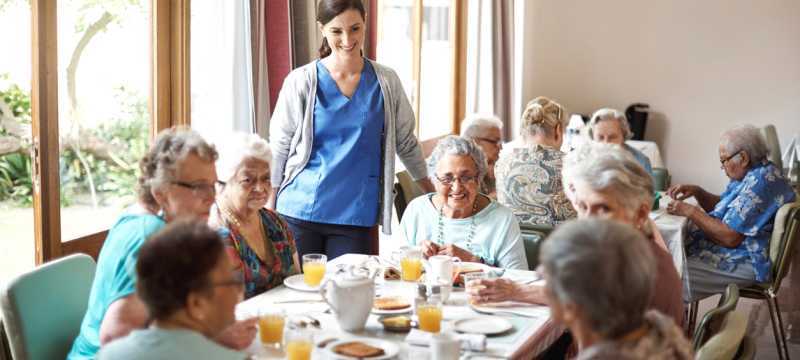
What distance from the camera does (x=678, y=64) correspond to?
838cm

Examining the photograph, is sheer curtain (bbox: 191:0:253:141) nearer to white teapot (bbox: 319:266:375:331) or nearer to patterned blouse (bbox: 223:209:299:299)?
patterned blouse (bbox: 223:209:299:299)

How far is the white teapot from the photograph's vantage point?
211 centimetres

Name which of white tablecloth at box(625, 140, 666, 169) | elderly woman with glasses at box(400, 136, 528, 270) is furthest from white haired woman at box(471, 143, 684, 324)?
white tablecloth at box(625, 140, 666, 169)

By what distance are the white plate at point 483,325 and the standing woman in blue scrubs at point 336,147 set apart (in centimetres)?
124

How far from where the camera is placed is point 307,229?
3428 mm

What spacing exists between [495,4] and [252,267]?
530 centimetres

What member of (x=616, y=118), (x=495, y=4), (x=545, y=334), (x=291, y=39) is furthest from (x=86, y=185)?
(x=495, y=4)

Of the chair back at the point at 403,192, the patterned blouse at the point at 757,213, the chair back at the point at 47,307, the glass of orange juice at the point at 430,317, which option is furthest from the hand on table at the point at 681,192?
the chair back at the point at 47,307

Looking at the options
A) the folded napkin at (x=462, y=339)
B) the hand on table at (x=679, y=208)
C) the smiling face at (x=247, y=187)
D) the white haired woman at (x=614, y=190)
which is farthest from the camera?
the hand on table at (x=679, y=208)

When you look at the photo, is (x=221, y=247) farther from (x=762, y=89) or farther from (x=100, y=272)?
(x=762, y=89)

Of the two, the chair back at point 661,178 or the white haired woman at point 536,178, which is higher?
the white haired woman at point 536,178

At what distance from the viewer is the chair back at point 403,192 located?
4.18 meters

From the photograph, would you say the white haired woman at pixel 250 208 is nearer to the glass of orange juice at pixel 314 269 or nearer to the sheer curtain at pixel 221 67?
the glass of orange juice at pixel 314 269

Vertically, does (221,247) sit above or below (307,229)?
above
